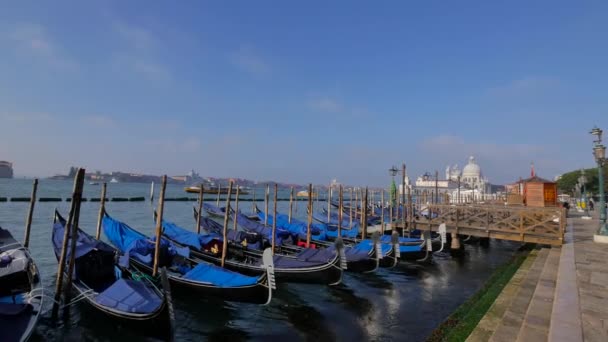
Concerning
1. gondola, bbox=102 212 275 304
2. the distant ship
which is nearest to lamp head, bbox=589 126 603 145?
gondola, bbox=102 212 275 304

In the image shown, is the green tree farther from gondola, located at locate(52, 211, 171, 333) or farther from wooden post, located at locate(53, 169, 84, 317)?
wooden post, located at locate(53, 169, 84, 317)

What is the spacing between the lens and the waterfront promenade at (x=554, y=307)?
187 inches

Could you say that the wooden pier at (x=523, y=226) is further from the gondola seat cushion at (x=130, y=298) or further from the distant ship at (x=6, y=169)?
the distant ship at (x=6, y=169)

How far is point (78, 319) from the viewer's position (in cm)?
822

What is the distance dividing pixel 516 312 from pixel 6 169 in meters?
174

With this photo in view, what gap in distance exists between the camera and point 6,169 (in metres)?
135

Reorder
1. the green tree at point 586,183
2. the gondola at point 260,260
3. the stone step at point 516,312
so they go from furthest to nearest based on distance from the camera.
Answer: the green tree at point 586,183, the gondola at point 260,260, the stone step at point 516,312

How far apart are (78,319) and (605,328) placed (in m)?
9.89

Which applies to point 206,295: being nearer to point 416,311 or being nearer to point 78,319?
point 78,319

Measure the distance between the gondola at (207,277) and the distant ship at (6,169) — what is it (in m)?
161

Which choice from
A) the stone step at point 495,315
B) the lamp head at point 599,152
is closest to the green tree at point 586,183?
the lamp head at point 599,152

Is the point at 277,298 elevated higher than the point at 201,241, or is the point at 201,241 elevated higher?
the point at 201,241

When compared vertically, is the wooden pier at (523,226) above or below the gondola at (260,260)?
above

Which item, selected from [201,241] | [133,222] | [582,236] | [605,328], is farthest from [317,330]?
[133,222]
